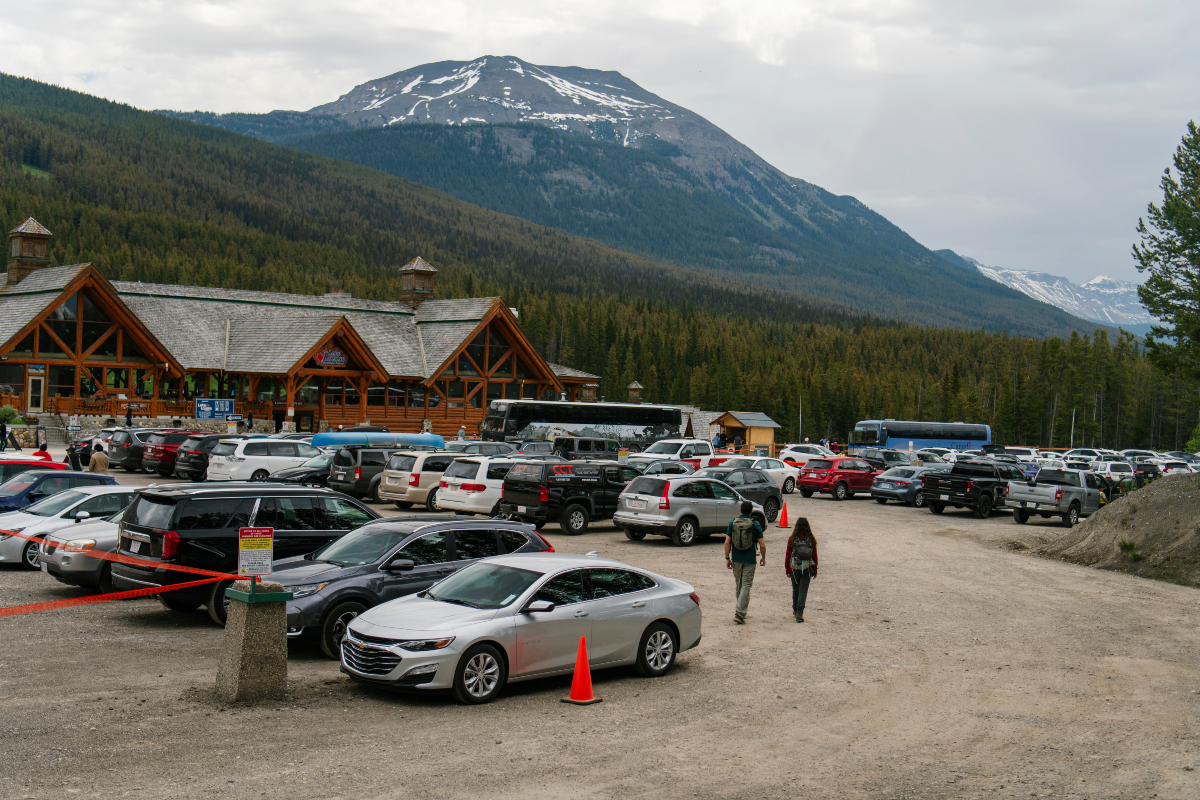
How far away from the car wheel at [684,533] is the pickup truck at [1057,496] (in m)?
14.4

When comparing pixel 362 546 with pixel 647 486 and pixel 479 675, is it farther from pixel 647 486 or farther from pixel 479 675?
pixel 647 486

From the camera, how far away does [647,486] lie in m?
23.6

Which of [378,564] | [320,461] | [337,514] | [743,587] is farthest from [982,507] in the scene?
[378,564]

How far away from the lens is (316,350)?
5059cm

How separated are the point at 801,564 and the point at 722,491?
9.47m

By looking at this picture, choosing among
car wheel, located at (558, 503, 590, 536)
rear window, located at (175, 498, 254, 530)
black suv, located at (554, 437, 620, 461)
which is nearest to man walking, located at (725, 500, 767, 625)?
rear window, located at (175, 498, 254, 530)

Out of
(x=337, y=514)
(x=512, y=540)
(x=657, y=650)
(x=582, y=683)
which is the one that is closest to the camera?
(x=582, y=683)

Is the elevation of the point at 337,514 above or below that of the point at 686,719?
above

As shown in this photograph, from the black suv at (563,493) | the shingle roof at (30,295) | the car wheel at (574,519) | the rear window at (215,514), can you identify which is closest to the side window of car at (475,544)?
the rear window at (215,514)

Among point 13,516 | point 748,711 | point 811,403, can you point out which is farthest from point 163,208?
point 748,711

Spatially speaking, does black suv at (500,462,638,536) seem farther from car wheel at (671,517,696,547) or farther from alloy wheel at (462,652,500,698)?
alloy wheel at (462,652,500,698)

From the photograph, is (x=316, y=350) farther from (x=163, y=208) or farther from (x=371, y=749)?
(x=163, y=208)

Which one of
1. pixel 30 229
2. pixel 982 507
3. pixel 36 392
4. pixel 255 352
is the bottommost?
pixel 982 507

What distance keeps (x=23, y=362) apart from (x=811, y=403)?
91924 millimetres
